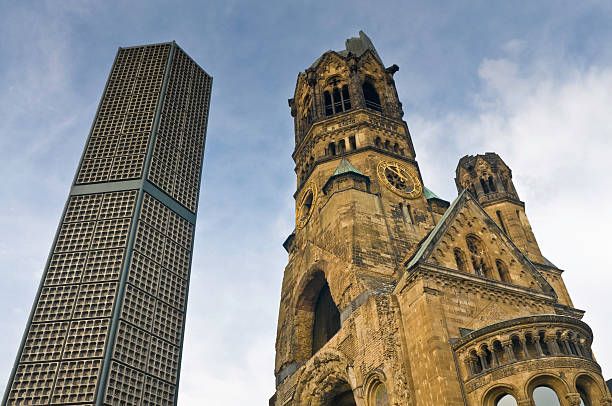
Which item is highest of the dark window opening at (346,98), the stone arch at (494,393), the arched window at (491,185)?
the dark window opening at (346,98)

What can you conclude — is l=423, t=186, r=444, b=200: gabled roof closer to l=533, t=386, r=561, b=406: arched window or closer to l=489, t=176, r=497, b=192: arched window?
l=489, t=176, r=497, b=192: arched window

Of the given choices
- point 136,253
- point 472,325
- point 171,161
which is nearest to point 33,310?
point 136,253

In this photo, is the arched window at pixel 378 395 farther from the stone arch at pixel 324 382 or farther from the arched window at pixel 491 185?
the arched window at pixel 491 185

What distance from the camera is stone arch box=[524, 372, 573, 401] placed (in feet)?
68.2

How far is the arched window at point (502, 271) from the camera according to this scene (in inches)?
1181

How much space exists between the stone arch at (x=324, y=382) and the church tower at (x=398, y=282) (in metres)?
0.08

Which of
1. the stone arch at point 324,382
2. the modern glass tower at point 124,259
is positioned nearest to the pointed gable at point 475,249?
the stone arch at point 324,382

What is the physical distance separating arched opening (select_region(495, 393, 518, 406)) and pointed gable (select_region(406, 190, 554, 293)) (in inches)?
301

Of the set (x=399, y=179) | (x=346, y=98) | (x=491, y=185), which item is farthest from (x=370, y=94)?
(x=491, y=185)

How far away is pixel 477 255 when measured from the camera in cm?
3042

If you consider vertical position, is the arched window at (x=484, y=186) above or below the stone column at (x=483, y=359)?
above

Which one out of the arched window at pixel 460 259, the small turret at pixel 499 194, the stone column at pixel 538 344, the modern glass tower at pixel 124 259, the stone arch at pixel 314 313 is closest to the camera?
the stone column at pixel 538 344

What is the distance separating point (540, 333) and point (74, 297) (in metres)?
24.7

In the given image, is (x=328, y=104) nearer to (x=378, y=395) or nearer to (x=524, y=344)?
(x=378, y=395)
